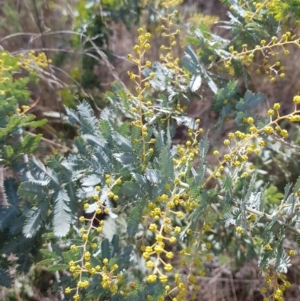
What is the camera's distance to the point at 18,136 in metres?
1.45

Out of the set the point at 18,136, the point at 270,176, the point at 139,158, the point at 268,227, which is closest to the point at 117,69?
the point at 270,176

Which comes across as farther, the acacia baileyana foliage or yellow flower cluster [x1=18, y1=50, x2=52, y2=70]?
yellow flower cluster [x1=18, y1=50, x2=52, y2=70]

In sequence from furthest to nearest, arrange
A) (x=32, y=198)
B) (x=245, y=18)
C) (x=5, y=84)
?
(x=245, y=18)
(x=5, y=84)
(x=32, y=198)

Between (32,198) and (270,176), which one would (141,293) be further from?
(270,176)

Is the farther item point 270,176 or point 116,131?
point 270,176

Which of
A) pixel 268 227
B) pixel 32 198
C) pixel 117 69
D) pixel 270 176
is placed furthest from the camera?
pixel 117 69

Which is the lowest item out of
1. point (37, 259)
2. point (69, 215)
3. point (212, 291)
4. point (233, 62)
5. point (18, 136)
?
point (212, 291)

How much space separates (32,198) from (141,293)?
15.9 inches

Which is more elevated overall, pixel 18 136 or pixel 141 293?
pixel 18 136

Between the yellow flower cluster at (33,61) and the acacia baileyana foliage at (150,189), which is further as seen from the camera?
the yellow flower cluster at (33,61)

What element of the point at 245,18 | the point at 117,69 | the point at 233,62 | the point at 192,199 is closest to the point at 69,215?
the point at 192,199

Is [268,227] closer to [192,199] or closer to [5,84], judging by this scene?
[192,199]

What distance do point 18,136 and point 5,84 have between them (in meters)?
0.17

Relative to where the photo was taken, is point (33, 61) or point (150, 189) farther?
point (33, 61)
